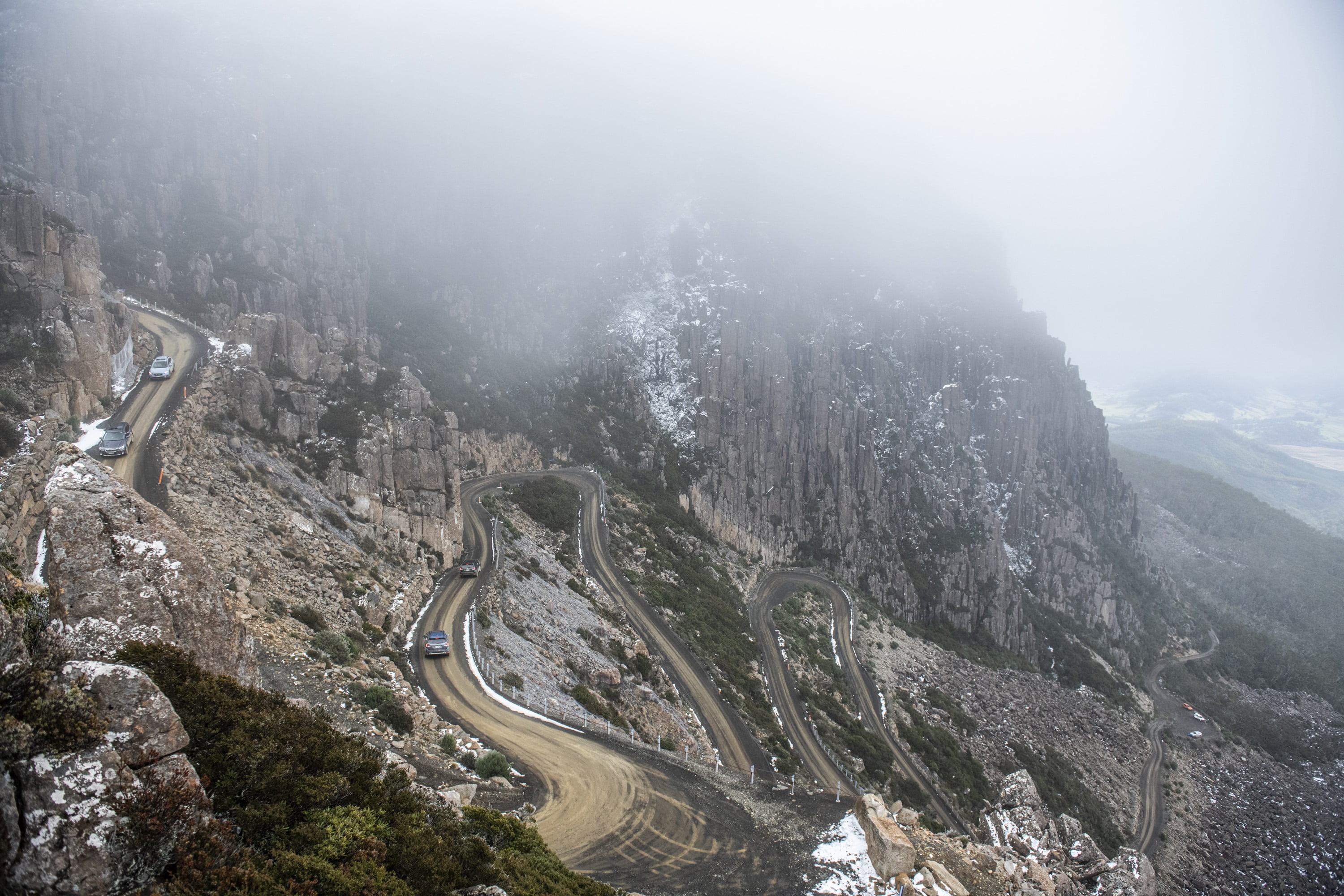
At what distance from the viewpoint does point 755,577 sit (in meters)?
87.2

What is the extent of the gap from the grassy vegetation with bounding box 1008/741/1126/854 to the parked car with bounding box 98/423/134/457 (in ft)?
249

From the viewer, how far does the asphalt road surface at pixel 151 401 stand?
80.6 ft

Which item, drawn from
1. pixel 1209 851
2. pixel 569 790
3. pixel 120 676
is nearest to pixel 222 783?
pixel 120 676

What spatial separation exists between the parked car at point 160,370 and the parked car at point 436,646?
21.2 meters

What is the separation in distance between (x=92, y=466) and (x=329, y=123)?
434ft

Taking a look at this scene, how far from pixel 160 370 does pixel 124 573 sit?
28.7 m

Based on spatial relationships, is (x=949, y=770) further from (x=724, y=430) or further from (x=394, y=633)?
(x=724, y=430)

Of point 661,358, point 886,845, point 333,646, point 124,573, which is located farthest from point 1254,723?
point 124,573

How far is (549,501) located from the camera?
64.3m

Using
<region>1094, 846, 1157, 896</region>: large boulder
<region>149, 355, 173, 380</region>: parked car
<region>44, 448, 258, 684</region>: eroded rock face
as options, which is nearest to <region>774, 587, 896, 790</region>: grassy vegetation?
<region>1094, 846, 1157, 896</region>: large boulder

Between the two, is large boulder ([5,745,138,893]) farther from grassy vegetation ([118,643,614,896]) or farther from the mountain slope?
the mountain slope

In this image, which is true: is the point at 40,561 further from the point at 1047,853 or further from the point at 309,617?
the point at 1047,853

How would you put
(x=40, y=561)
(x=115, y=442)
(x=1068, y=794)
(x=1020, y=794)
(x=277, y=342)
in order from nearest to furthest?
(x=40, y=561) → (x=1020, y=794) → (x=115, y=442) → (x=277, y=342) → (x=1068, y=794)

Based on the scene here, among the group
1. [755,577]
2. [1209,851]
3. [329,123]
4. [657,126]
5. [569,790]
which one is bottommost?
[1209,851]
